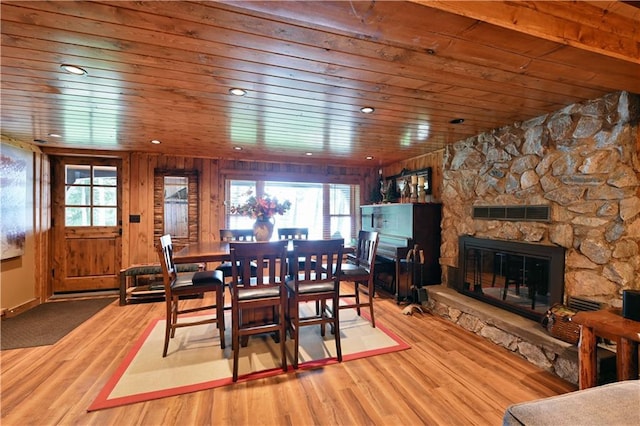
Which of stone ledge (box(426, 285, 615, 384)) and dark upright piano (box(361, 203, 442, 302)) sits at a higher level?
dark upright piano (box(361, 203, 442, 302))

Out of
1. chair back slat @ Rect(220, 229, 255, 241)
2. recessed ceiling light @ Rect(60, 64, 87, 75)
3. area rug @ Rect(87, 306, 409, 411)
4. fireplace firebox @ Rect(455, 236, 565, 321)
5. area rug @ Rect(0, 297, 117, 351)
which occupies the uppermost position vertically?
recessed ceiling light @ Rect(60, 64, 87, 75)

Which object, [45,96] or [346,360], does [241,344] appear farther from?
[45,96]

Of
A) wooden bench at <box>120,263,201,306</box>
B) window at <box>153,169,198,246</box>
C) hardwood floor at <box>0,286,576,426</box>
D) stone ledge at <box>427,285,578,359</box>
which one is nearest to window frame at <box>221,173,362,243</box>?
window at <box>153,169,198,246</box>

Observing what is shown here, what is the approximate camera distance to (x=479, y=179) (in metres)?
3.28

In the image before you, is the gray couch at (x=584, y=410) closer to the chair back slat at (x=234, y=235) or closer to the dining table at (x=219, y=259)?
the dining table at (x=219, y=259)

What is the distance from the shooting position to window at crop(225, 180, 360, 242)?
5199 mm

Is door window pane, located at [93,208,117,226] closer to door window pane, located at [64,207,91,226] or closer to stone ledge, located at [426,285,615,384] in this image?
door window pane, located at [64,207,91,226]

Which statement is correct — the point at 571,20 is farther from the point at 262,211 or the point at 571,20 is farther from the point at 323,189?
the point at 323,189

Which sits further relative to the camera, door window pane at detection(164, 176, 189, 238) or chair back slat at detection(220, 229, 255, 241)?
door window pane at detection(164, 176, 189, 238)

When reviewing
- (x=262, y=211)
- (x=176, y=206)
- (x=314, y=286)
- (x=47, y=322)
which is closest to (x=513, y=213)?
(x=314, y=286)

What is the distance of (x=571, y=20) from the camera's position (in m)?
1.36

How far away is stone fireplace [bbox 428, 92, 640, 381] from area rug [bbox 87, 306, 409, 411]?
42.4 inches

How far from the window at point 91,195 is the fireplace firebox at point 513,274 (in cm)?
530

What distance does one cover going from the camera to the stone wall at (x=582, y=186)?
2.07 meters
